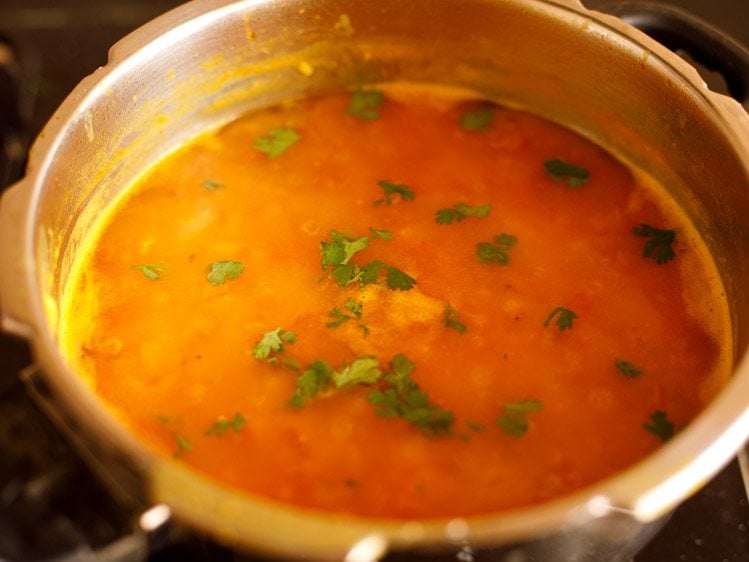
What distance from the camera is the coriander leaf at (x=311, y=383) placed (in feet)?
3.89

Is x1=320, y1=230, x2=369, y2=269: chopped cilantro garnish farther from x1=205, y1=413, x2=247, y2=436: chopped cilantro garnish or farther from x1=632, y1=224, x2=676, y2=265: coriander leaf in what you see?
x1=632, y1=224, x2=676, y2=265: coriander leaf

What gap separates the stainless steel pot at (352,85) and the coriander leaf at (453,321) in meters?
0.35

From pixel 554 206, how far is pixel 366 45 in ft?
1.60

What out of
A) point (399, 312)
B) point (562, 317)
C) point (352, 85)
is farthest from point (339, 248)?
point (352, 85)

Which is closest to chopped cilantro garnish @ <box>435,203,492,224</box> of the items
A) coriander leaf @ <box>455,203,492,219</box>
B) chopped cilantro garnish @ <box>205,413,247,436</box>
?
coriander leaf @ <box>455,203,492,219</box>

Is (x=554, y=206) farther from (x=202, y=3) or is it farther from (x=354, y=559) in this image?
(x=354, y=559)

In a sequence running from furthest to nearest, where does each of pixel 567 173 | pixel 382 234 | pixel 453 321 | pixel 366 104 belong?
pixel 366 104, pixel 567 173, pixel 382 234, pixel 453 321

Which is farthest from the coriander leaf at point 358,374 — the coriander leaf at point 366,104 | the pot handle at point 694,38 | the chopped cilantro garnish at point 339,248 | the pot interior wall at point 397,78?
the pot handle at point 694,38

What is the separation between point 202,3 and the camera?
4.67ft

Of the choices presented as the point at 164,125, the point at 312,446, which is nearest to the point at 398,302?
the point at 312,446

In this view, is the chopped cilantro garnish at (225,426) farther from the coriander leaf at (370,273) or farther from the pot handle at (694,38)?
the pot handle at (694,38)

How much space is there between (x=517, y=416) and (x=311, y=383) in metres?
0.29

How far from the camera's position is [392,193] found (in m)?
1.47

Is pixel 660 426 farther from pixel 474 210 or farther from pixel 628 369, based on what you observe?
pixel 474 210
